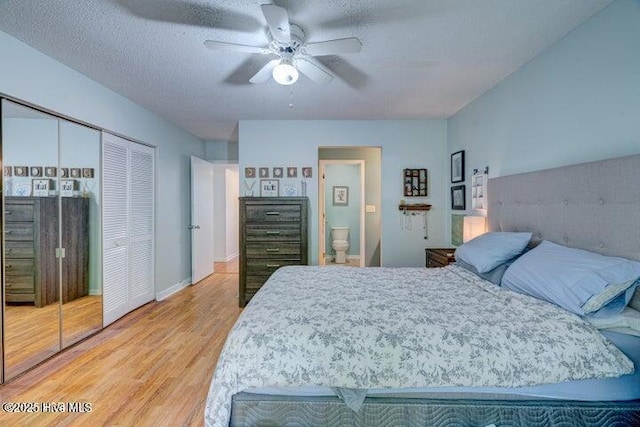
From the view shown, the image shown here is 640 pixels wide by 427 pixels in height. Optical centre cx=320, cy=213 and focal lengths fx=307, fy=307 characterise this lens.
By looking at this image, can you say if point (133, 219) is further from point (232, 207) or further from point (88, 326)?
point (232, 207)

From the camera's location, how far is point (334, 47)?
1.93 meters

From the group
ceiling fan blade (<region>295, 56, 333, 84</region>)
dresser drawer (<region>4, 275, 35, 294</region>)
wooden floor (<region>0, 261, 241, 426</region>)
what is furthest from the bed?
dresser drawer (<region>4, 275, 35, 294</region>)

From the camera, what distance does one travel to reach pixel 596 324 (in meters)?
1.46

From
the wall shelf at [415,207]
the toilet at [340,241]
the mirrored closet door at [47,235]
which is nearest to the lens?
the mirrored closet door at [47,235]

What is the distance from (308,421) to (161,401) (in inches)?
47.1

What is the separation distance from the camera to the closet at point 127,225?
320 cm

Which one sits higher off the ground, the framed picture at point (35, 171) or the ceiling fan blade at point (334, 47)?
the ceiling fan blade at point (334, 47)

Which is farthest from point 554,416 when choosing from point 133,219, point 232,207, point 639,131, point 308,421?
point 232,207

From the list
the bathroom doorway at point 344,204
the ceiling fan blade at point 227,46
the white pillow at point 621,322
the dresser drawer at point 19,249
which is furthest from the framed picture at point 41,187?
the bathroom doorway at point 344,204

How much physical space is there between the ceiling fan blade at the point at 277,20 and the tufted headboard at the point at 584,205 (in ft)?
6.31

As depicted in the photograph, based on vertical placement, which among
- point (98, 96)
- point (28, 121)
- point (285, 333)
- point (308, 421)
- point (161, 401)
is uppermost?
point (98, 96)

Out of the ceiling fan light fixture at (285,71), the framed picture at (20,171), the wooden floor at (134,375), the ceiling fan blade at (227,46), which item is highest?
the ceiling fan blade at (227,46)

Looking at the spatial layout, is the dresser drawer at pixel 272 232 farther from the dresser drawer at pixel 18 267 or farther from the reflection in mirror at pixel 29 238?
the dresser drawer at pixel 18 267

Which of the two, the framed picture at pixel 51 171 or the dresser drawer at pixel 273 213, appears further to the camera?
the dresser drawer at pixel 273 213
